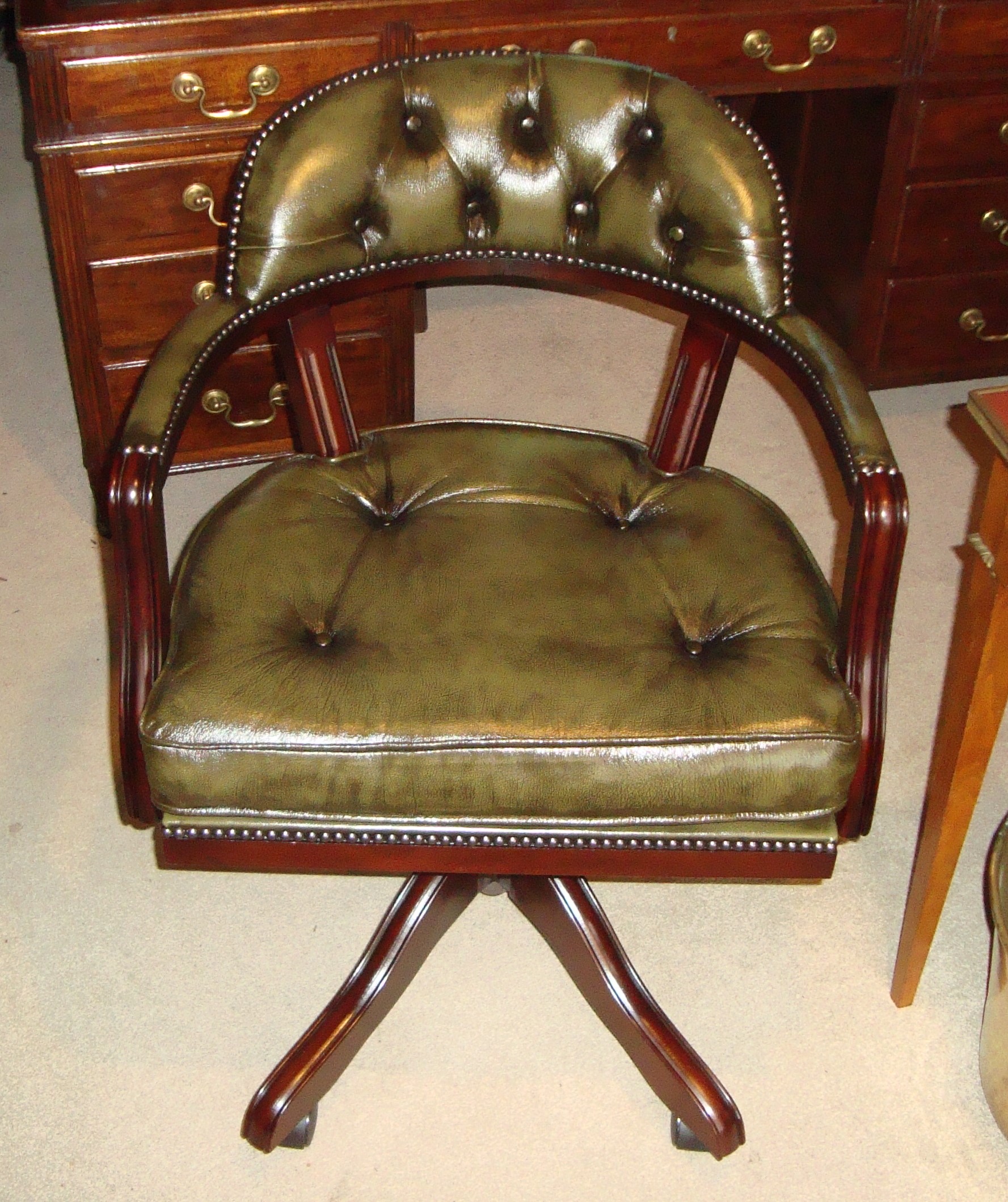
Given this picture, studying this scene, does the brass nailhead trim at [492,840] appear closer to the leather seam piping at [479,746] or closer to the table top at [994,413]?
the leather seam piping at [479,746]

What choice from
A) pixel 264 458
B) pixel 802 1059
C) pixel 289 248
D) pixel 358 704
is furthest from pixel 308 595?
pixel 264 458

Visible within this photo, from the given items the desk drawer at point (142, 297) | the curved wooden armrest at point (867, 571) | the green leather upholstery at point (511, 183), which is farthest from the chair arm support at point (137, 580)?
the desk drawer at point (142, 297)

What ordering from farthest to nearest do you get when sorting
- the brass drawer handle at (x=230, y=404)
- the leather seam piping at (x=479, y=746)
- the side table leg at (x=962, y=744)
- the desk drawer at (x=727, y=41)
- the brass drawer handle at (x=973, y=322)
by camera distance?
the brass drawer handle at (x=973, y=322) → the brass drawer handle at (x=230, y=404) → the desk drawer at (x=727, y=41) → the side table leg at (x=962, y=744) → the leather seam piping at (x=479, y=746)

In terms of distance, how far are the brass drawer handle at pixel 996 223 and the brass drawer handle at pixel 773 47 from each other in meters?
0.42

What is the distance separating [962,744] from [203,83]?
1.19 meters

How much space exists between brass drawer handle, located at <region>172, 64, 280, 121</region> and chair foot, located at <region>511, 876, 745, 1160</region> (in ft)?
3.35

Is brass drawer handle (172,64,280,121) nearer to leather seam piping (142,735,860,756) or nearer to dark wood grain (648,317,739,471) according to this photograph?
dark wood grain (648,317,739,471)

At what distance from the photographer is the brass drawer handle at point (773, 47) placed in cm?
186

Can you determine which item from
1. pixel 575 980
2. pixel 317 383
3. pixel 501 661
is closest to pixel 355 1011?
pixel 575 980

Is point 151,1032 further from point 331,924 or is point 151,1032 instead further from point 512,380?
point 512,380

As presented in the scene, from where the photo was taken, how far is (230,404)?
2.06 meters

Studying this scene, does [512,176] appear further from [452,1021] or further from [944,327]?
[944,327]

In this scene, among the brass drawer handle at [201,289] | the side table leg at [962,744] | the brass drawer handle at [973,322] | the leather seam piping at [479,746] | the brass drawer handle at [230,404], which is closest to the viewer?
the leather seam piping at [479,746]

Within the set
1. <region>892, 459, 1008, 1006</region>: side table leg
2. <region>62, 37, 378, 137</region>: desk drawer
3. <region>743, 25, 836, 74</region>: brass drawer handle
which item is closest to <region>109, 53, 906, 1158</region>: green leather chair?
<region>892, 459, 1008, 1006</region>: side table leg
